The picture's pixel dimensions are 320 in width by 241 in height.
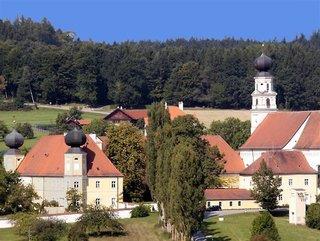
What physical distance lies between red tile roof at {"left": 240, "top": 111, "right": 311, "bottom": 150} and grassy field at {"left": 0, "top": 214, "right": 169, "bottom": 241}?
15.8 metres

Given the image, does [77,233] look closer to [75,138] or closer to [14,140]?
[75,138]

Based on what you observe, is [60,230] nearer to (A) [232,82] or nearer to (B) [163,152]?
(B) [163,152]

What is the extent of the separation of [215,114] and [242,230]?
69180 millimetres

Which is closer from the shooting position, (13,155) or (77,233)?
(77,233)

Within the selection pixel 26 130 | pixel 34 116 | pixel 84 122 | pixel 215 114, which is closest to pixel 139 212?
pixel 26 130

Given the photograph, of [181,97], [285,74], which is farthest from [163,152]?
[285,74]

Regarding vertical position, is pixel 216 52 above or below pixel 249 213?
above

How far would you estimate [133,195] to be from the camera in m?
80.7

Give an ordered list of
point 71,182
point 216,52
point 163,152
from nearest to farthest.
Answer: point 163,152 < point 71,182 < point 216,52

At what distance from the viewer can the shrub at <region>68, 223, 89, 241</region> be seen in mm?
63250

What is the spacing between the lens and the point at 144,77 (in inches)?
6024

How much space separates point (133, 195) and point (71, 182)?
5.59 metres

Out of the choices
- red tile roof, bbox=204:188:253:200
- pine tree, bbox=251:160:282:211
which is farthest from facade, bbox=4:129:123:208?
pine tree, bbox=251:160:282:211

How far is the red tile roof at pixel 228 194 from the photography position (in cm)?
7756
